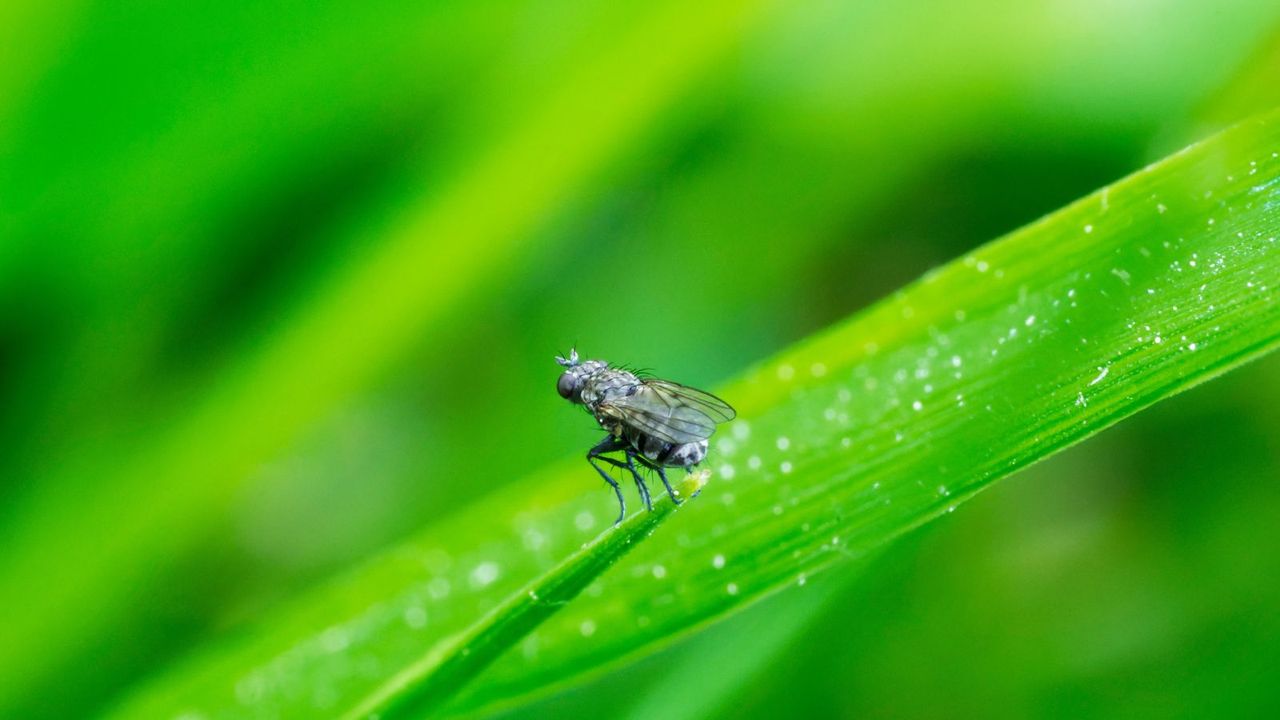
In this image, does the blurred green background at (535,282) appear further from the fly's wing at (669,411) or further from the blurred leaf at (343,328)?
the fly's wing at (669,411)

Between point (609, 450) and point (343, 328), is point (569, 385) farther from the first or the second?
point (343, 328)

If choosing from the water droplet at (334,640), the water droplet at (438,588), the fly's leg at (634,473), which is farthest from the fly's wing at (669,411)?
the water droplet at (334,640)

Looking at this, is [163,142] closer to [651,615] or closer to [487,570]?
[487,570]

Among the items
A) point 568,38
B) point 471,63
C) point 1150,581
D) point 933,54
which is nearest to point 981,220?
point 933,54

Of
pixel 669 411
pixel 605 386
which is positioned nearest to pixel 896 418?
pixel 669 411

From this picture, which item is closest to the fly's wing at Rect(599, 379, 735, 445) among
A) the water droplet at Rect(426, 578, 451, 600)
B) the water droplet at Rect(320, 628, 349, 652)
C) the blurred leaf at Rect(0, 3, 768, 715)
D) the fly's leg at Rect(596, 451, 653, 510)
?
the fly's leg at Rect(596, 451, 653, 510)
